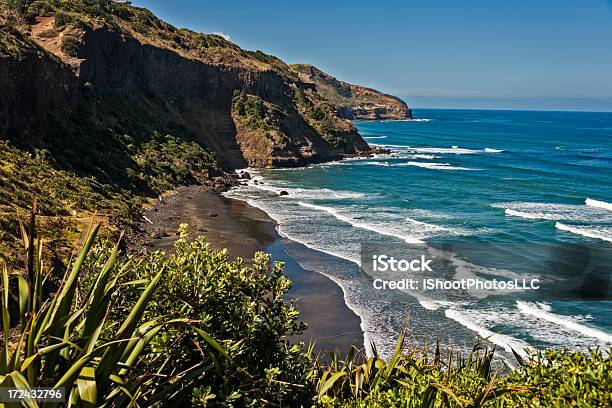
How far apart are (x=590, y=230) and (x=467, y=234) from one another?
9822 mm

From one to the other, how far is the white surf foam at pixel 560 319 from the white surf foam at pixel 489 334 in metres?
3.10

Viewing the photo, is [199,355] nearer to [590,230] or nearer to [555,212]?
[590,230]

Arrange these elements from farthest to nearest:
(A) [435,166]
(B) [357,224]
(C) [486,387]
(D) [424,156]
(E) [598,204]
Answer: (D) [424,156]
(A) [435,166]
(E) [598,204]
(B) [357,224]
(C) [486,387]

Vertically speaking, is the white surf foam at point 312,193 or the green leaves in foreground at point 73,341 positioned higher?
the green leaves in foreground at point 73,341

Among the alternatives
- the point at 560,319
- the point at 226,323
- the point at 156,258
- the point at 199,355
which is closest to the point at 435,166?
the point at 560,319

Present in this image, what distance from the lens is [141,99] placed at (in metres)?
64.1

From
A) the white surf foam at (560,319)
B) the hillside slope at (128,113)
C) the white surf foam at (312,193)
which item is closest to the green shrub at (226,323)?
the white surf foam at (560,319)

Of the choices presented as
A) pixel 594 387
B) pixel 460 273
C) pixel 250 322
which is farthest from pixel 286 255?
pixel 594 387

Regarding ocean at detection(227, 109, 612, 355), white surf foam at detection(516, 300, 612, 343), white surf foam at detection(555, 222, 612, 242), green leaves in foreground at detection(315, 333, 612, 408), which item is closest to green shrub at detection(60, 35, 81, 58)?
ocean at detection(227, 109, 612, 355)

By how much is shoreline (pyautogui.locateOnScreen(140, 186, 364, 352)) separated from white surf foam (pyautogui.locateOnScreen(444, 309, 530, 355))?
4.38 metres

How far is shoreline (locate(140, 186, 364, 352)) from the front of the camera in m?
21.2

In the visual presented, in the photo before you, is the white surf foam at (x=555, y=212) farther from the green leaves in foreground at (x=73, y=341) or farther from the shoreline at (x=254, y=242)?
the green leaves in foreground at (x=73, y=341)

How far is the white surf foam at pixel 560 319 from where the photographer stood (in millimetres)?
21031

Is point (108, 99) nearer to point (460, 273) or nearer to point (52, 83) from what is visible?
point (52, 83)
